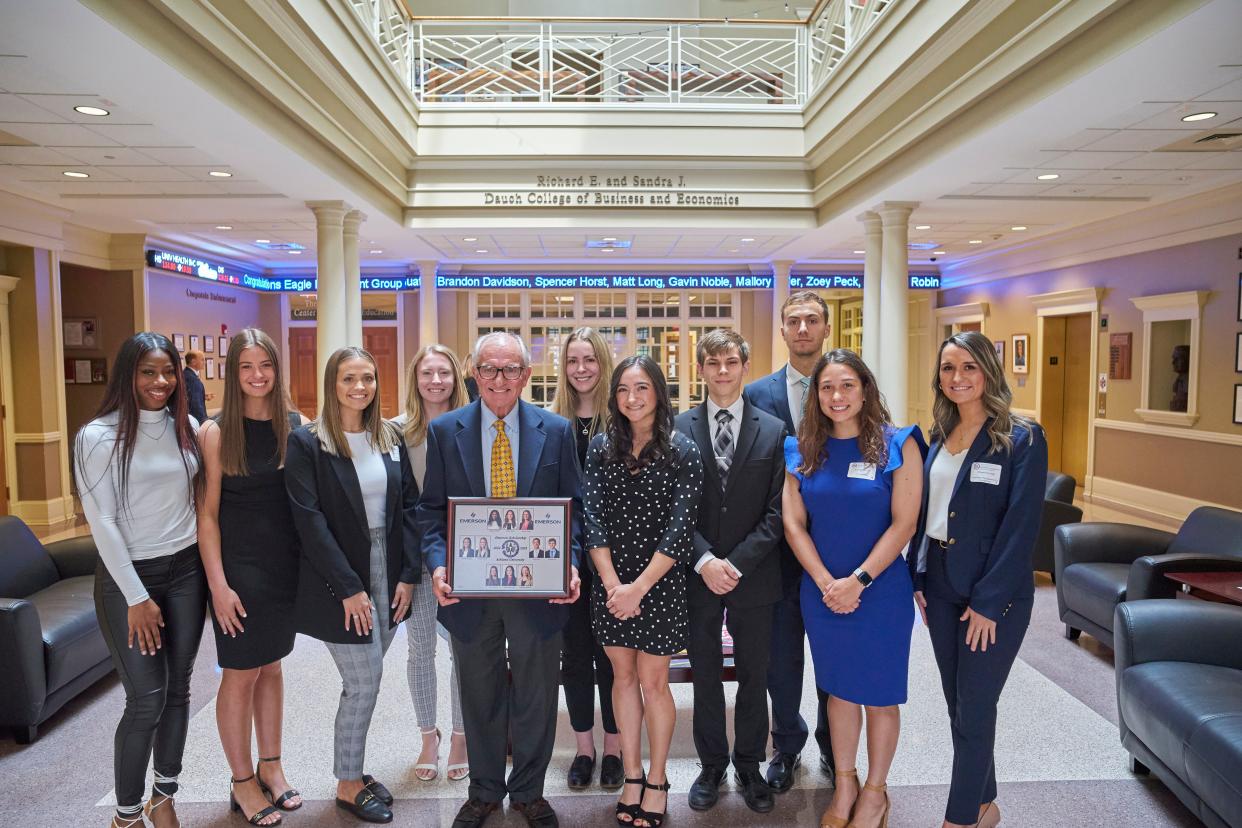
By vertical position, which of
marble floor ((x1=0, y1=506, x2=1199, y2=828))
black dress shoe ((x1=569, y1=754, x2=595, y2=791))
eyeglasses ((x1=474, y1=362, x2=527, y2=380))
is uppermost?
eyeglasses ((x1=474, y1=362, x2=527, y2=380))

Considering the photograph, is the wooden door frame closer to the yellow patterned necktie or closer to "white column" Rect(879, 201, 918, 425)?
"white column" Rect(879, 201, 918, 425)

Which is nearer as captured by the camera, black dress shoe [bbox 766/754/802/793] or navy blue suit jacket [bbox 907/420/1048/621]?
navy blue suit jacket [bbox 907/420/1048/621]

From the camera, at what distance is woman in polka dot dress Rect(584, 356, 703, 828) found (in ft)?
9.15

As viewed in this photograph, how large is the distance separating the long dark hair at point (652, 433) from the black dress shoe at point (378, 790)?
1.69 meters

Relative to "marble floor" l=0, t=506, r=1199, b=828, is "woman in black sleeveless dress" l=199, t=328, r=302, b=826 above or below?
above

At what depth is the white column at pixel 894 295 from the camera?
8.49 meters

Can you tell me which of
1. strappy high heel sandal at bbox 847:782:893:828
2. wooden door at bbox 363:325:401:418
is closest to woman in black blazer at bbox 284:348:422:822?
strappy high heel sandal at bbox 847:782:893:828

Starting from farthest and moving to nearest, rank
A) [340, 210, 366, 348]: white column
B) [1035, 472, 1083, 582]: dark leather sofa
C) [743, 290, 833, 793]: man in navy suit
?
[340, 210, 366, 348]: white column
[1035, 472, 1083, 582]: dark leather sofa
[743, 290, 833, 793]: man in navy suit

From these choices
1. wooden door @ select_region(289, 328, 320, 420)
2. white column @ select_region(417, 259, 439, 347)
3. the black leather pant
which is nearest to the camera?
the black leather pant

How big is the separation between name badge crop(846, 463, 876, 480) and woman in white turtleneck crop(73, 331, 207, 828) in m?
2.42

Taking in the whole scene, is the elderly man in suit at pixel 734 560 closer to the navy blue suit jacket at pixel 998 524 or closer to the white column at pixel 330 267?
the navy blue suit jacket at pixel 998 524

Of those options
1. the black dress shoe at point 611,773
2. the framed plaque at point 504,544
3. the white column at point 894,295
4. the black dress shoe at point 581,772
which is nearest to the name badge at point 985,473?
the framed plaque at point 504,544

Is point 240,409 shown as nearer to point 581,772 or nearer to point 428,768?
point 428,768

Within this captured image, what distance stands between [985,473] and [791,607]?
97cm
